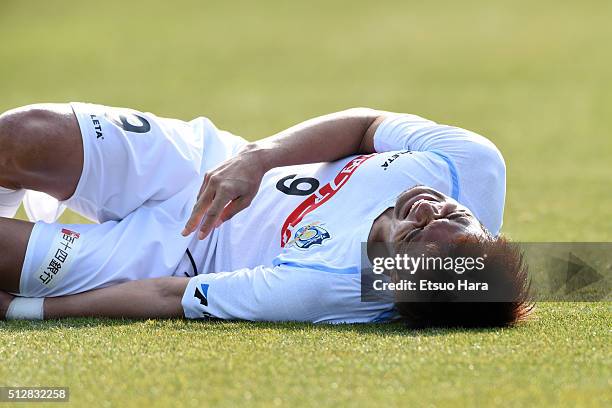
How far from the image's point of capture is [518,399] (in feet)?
7.36

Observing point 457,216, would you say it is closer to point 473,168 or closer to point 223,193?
point 473,168

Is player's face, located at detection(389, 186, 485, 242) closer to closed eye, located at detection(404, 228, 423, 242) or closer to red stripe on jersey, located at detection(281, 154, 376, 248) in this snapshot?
closed eye, located at detection(404, 228, 423, 242)

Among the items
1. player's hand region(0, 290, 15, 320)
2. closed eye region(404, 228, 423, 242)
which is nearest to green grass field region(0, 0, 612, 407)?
player's hand region(0, 290, 15, 320)

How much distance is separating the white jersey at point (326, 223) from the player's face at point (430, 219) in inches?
5.7

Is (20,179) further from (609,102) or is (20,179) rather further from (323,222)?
(609,102)

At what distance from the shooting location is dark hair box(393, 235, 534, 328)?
9.78 ft

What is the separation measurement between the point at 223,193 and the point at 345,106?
7852 mm

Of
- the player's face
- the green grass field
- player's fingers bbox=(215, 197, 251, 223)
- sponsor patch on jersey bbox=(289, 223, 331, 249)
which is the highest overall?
the player's face

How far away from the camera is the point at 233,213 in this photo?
3229 mm

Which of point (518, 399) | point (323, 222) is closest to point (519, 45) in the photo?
point (323, 222)

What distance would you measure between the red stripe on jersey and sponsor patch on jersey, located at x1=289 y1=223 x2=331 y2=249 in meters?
0.08

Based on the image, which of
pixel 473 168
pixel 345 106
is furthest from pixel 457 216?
pixel 345 106

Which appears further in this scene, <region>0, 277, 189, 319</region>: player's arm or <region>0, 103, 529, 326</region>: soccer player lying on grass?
<region>0, 277, 189, 319</region>: player's arm

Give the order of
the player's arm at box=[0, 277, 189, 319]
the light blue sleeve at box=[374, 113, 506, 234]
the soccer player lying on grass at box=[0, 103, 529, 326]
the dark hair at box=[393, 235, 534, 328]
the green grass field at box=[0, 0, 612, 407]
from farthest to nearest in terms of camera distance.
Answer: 1. the light blue sleeve at box=[374, 113, 506, 234]
2. the player's arm at box=[0, 277, 189, 319]
3. the soccer player lying on grass at box=[0, 103, 529, 326]
4. the dark hair at box=[393, 235, 534, 328]
5. the green grass field at box=[0, 0, 612, 407]
